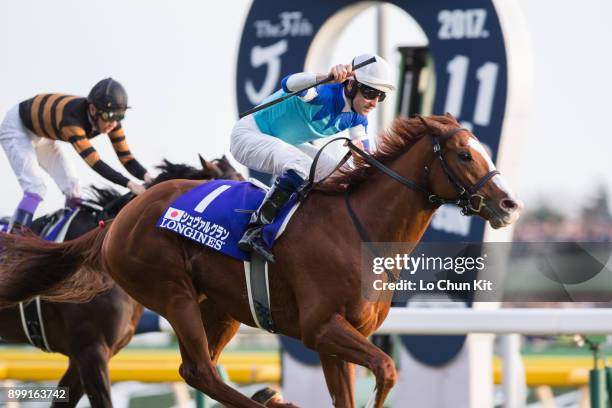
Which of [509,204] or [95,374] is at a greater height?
[509,204]

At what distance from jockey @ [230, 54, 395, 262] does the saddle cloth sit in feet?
0.15

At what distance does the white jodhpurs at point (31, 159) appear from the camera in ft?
19.8

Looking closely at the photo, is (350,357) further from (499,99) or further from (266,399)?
(499,99)

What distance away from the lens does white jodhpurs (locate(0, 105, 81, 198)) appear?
19.8 ft

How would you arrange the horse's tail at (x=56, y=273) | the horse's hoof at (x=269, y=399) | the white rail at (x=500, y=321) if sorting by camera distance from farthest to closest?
the white rail at (x=500, y=321), the horse's tail at (x=56, y=273), the horse's hoof at (x=269, y=399)

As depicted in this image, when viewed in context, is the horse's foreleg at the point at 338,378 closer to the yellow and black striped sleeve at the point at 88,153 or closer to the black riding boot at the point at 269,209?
the black riding boot at the point at 269,209

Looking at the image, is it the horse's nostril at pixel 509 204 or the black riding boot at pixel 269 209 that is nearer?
the horse's nostril at pixel 509 204

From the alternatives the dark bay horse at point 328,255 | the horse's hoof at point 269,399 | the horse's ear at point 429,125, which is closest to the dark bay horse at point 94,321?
the dark bay horse at point 328,255

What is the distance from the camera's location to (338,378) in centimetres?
456

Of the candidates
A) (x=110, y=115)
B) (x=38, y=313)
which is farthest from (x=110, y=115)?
(x=38, y=313)

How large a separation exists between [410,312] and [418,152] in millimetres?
1376

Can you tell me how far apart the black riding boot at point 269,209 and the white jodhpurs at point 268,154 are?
5cm

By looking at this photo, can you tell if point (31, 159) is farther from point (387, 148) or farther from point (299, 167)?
point (387, 148)

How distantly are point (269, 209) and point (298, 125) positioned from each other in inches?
17.2
